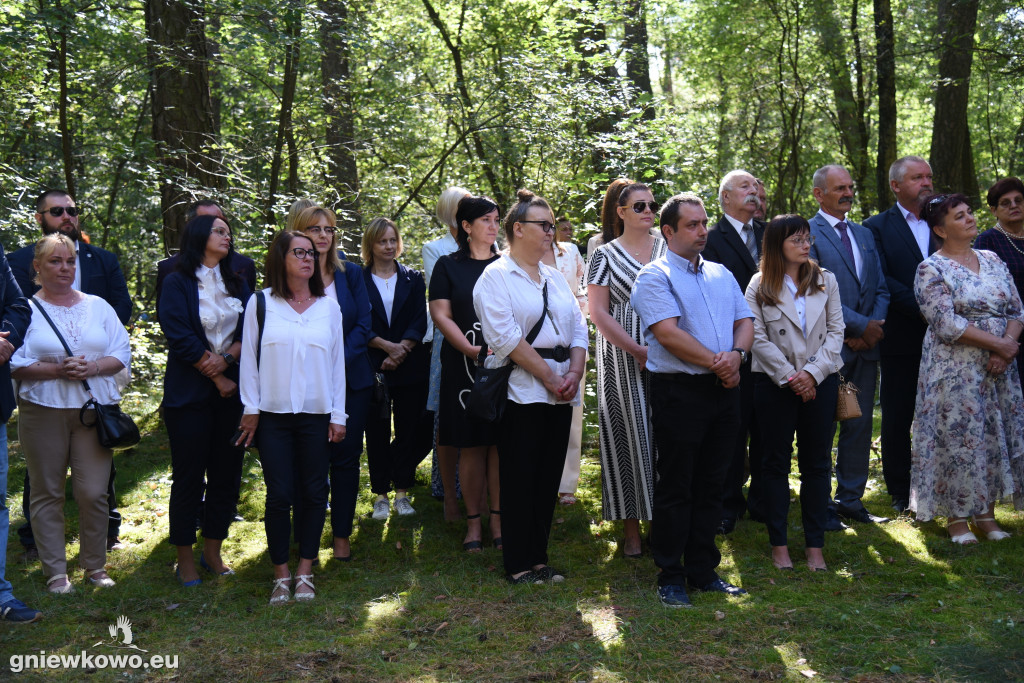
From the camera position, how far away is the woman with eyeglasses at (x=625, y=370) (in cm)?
563

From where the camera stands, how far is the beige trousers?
5.35m

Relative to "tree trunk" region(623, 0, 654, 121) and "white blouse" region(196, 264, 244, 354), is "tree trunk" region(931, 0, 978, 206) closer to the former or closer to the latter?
"tree trunk" region(623, 0, 654, 121)

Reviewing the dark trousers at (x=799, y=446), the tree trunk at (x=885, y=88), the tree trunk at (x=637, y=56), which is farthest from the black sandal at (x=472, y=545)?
the tree trunk at (x=885, y=88)

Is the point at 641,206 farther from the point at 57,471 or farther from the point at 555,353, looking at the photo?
the point at 57,471

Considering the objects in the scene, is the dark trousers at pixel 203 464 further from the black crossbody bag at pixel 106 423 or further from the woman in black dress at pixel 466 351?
the woman in black dress at pixel 466 351

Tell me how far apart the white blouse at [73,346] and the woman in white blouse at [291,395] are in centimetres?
97

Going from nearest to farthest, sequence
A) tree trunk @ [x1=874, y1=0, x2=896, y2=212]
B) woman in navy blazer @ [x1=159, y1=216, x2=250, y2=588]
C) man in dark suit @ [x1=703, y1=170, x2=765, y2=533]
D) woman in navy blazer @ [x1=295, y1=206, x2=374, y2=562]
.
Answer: woman in navy blazer @ [x1=159, y1=216, x2=250, y2=588]
woman in navy blazer @ [x1=295, y1=206, x2=374, y2=562]
man in dark suit @ [x1=703, y1=170, x2=765, y2=533]
tree trunk @ [x1=874, y1=0, x2=896, y2=212]

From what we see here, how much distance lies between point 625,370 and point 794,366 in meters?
0.98

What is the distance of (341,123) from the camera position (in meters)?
11.9

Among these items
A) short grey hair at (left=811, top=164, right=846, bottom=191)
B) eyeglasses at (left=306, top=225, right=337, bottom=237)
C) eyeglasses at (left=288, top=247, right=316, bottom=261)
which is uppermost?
short grey hair at (left=811, top=164, right=846, bottom=191)

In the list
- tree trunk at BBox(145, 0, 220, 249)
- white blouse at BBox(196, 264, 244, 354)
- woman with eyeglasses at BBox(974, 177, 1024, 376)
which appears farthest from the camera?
tree trunk at BBox(145, 0, 220, 249)

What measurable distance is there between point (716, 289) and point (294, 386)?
2336 mm

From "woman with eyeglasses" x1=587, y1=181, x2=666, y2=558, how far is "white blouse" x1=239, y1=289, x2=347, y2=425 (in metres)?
1.63

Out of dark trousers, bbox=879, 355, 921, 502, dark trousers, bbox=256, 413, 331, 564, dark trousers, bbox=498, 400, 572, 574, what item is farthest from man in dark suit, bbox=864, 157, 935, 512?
dark trousers, bbox=256, 413, 331, 564
